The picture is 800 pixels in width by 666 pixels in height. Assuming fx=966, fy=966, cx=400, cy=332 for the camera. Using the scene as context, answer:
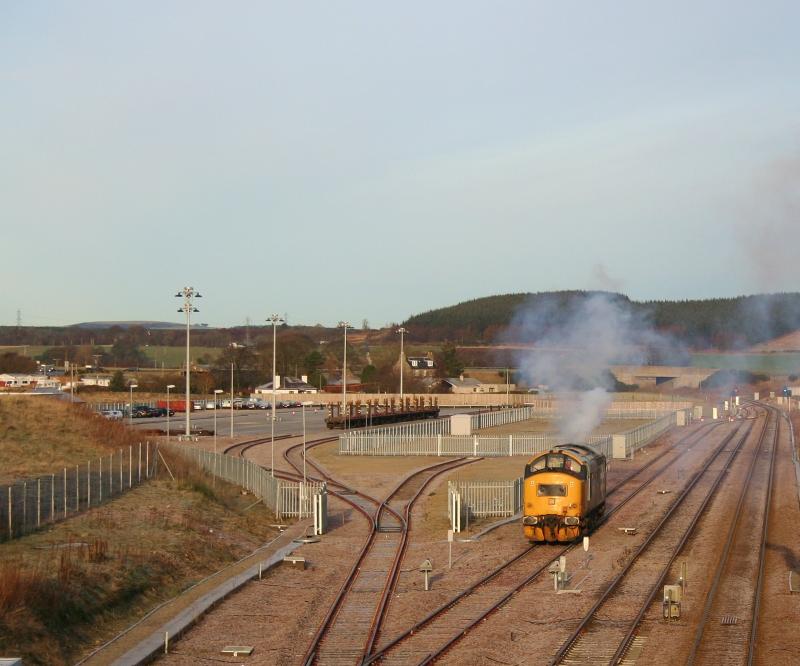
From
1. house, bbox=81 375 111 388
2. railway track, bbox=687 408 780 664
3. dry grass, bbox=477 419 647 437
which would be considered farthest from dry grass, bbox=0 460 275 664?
house, bbox=81 375 111 388

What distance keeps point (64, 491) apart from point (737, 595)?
2122cm

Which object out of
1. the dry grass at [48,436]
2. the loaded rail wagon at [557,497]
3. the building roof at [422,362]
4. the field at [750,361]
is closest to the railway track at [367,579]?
the loaded rail wagon at [557,497]

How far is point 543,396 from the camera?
337 feet

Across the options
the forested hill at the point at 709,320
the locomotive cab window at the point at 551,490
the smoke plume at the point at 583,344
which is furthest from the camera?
the forested hill at the point at 709,320

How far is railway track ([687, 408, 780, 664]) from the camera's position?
63.0 ft

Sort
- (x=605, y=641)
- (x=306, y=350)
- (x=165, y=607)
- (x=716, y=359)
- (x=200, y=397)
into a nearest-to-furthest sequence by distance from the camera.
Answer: (x=605, y=641), (x=165, y=607), (x=716, y=359), (x=200, y=397), (x=306, y=350)

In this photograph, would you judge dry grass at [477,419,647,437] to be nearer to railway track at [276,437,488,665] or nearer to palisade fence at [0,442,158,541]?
railway track at [276,437,488,665]

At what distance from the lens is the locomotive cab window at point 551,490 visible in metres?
31.6

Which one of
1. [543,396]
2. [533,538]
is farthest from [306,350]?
[533,538]

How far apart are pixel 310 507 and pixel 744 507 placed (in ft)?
59.6

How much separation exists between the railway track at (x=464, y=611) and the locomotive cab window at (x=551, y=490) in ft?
5.70

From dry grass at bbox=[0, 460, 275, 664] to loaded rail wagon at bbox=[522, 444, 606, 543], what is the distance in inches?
370

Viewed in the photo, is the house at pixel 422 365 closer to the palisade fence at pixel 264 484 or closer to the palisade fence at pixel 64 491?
the palisade fence at pixel 264 484

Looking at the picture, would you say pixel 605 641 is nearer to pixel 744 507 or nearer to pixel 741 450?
pixel 744 507
